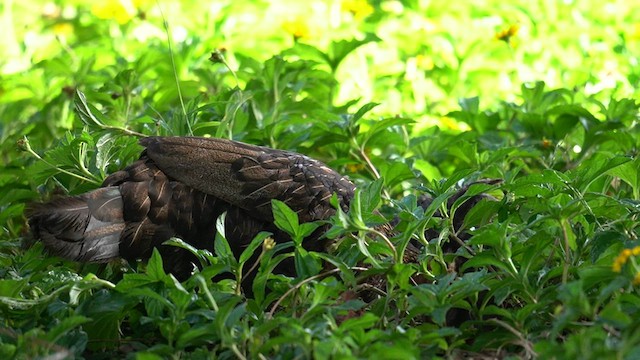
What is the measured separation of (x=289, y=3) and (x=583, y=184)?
490 cm

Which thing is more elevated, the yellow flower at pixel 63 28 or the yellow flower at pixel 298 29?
the yellow flower at pixel 298 29

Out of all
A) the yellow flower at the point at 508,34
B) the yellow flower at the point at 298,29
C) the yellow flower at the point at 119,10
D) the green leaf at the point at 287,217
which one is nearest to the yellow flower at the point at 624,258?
the green leaf at the point at 287,217

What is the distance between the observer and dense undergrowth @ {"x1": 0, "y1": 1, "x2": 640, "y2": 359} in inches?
119

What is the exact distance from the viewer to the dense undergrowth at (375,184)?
9.92 ft

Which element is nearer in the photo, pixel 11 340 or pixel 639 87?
pixel 11 340

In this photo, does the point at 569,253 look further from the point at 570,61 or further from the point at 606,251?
the point at 570,61

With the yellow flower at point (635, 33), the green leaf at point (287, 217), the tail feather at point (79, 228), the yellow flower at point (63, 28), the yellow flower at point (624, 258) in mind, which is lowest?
the yellow flower at point (63, 28)

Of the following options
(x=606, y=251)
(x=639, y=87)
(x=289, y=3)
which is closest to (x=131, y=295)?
(x=606, y=251)

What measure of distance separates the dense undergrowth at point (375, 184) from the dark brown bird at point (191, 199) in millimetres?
117

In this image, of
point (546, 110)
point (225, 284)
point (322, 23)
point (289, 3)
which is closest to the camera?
point (225, 284)

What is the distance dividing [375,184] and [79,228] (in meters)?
1.01

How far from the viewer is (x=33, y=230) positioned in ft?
12.5

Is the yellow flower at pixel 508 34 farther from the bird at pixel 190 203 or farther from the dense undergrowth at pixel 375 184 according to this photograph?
the bird at pixel 190 203

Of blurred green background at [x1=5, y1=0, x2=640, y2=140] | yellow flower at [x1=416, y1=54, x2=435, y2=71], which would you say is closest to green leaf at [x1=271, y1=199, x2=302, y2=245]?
blurred green background at [x1=5, y1=0, x2=640, y2=140]
